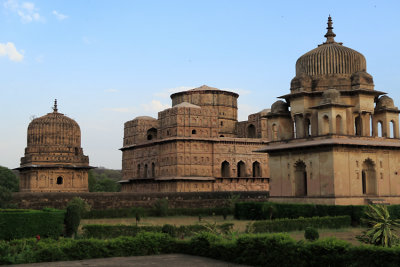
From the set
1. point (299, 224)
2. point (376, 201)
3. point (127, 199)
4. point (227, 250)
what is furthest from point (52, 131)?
point (227, 250)

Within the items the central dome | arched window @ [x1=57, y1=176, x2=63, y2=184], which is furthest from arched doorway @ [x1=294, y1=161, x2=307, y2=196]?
arched window @ [x1=57, y1=176, x2=63, y2=184]

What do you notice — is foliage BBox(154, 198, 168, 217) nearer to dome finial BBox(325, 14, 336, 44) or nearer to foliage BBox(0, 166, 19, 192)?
dome finial BBox(325, 14, 336, 44)

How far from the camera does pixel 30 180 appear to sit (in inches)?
1720

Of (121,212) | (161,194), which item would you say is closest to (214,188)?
(161,194)

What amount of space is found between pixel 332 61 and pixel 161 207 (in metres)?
15.0

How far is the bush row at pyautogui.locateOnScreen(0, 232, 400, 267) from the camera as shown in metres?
11.1

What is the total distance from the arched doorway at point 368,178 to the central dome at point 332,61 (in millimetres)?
6048

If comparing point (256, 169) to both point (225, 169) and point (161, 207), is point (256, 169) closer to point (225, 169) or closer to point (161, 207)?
point (225, 169)

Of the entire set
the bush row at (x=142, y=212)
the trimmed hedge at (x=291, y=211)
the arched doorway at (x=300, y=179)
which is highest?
the arched doorway at (x=300, y=179)

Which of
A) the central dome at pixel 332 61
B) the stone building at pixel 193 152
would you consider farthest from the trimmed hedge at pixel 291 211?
the stone building at pixel 193 152

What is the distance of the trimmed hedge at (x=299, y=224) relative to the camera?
20906 mm

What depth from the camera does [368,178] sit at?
28078 millimetres

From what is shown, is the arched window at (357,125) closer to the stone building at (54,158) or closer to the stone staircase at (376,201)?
the stone staircase at (376,201)

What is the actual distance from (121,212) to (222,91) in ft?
84.5
